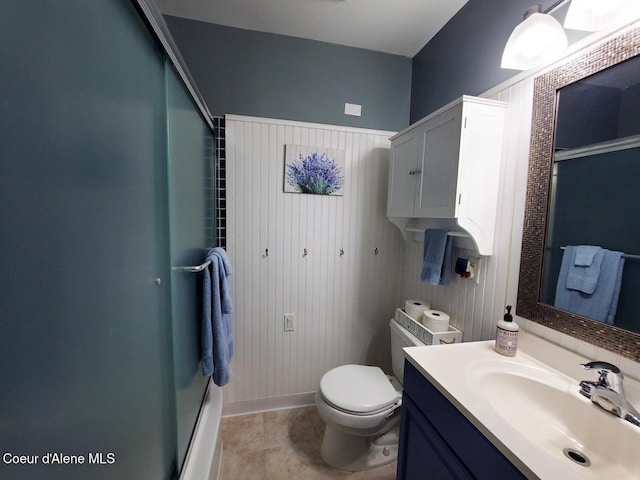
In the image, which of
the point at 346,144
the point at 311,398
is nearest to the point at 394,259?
the point at 346,144

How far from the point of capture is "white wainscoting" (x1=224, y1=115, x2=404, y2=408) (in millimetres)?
1673

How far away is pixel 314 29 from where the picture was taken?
1.62m

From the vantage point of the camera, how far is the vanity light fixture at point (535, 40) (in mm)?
876

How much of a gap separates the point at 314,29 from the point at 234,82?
61 centimetres

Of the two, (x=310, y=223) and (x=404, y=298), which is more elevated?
(x=310, y=223)

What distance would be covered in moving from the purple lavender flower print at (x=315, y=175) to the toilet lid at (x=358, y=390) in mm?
1166

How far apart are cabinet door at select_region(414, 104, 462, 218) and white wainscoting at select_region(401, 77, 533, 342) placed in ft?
0.76

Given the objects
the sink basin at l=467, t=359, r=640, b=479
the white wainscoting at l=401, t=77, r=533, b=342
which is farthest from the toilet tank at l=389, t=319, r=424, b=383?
the sink basin at l=467, t=359, r=640, b=479

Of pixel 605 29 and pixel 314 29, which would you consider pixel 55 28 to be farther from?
pixel 314 29

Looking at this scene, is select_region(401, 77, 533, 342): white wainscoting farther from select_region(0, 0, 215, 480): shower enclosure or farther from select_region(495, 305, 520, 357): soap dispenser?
select_region(0, 0, 215, 480): shower enclosure

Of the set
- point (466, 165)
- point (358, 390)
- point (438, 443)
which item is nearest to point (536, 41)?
point (466, 165)

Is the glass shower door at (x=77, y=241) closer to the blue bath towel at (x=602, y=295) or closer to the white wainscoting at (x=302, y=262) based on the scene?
the white wainscoting at (x=302, y=262)

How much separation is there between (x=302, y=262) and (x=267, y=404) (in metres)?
1.05

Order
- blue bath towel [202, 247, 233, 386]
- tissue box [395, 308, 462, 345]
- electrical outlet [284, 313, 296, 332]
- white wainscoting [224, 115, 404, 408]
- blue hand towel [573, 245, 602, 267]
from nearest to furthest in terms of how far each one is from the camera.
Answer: blue hand towel [573, 245, 602, 267]
blue bath towel [202, 247, 233, 386]
tissue box [395, 308, 462, 345]
white wainscoting [224, 115, 404, 408]
electrical outlet [284, 313, 296, 332]
